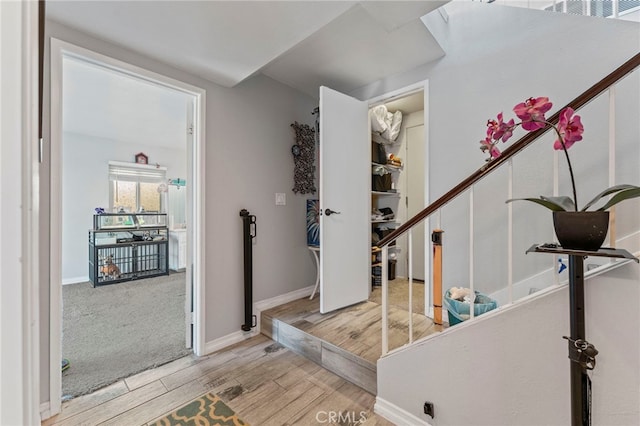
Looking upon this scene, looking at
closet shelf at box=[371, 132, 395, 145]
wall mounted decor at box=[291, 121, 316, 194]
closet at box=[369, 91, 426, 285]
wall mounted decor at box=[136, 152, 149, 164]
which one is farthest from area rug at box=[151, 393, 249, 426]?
wall mounted decor at box=[136, 152, 149, 164]

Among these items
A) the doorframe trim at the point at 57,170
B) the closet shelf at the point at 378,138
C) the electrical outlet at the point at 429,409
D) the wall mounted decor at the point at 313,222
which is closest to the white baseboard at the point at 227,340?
the doorframe trim at the point at 57,170

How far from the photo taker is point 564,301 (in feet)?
3.43

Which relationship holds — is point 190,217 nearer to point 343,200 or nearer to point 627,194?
point 343,200

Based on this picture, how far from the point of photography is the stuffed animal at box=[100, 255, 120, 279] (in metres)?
4.28

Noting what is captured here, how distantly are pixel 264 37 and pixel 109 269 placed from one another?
4594mm

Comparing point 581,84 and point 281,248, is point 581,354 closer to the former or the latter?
Result: point 581,84

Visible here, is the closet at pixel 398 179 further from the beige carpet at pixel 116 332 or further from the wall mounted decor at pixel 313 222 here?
the beige carpet at pixel 116 332

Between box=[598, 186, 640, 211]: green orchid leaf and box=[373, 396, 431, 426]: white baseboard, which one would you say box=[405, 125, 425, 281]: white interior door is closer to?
box=[373, 396, 431, 426]: white baseboard

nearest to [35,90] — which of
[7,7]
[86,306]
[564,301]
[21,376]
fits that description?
[7,7]

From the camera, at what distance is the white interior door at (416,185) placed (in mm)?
3656

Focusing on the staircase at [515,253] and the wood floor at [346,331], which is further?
the wood floor at [346,331]

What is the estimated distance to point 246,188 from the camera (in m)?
2.56

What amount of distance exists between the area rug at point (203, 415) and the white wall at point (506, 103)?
1.91m

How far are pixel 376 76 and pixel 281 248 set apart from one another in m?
2.06
